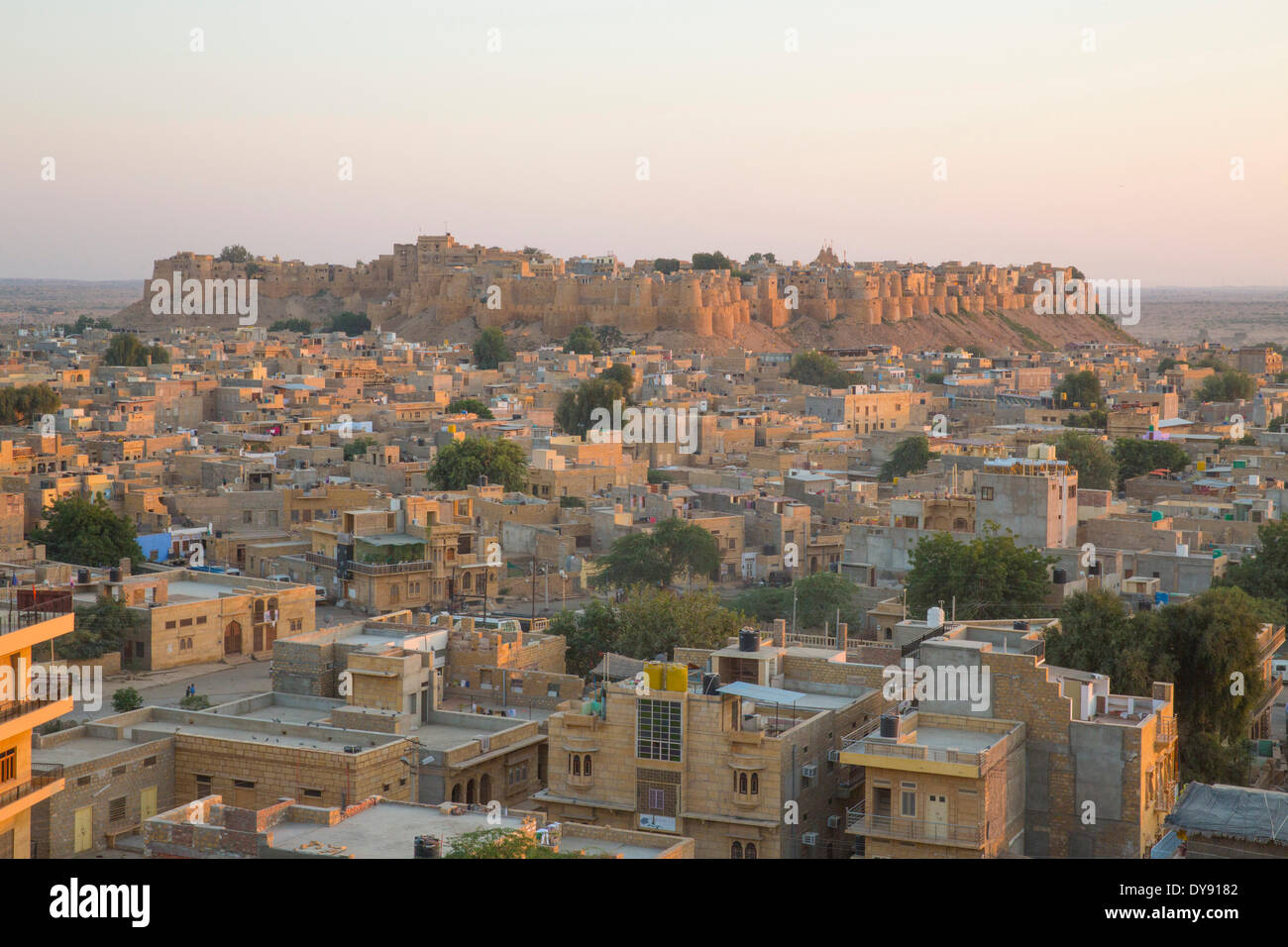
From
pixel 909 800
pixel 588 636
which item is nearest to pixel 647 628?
pixel 588 636

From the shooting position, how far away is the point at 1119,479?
40.2 metres

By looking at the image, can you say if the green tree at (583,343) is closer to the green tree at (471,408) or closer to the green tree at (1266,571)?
the green tree at (471,408)

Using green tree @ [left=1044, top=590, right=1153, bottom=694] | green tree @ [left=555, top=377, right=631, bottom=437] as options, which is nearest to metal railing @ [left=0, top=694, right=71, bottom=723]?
green tree @ [left=1044, top=590, right=1153, bottom=694]

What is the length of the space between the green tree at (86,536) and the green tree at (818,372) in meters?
42.1

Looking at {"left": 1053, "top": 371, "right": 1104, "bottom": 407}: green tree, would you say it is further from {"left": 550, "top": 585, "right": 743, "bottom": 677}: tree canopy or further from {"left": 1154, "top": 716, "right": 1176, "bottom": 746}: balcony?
{"left": 1154, "top": 716, "right": 1176, "bottom": 746}: balcony

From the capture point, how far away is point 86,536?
1148 inches

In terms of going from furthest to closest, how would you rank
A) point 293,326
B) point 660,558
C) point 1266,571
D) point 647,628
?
point 293,326, point 660,558, point 1266,571, point 647,628

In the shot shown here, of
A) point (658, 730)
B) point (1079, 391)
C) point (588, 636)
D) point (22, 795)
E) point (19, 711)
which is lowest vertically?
point (588, 636)

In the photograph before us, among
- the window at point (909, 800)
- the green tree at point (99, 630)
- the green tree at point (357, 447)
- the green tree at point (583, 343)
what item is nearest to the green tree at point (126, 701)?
the green tree at point (99, 630)

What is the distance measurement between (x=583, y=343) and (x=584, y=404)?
28746mm

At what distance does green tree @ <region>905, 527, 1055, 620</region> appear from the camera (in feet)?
72.6

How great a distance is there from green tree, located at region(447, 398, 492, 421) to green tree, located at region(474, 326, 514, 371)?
82.5 ft

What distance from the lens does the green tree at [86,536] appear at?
29.0 meters

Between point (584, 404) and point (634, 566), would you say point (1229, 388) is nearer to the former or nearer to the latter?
point (584, 404)
